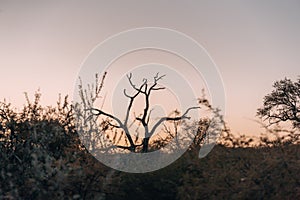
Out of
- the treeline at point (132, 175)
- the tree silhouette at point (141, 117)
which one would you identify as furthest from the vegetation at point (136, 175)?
the tree silhouette at point (141, 117)

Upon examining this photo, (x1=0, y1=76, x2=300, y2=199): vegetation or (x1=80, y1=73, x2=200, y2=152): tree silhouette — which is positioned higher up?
(x1=80, y1=73, x2=200, y2=152): tree silhouette

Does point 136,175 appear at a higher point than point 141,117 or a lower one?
lower

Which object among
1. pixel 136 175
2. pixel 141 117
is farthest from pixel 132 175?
pixel 141 117

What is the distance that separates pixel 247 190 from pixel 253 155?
52.8 inches

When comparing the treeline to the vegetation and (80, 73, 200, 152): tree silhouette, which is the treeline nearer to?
the vegetation

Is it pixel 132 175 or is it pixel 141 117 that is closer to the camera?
pixel 132 175

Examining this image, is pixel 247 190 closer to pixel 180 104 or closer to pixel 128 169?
pixel 128 169

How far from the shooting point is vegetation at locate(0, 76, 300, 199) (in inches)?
348

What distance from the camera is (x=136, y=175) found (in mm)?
11164

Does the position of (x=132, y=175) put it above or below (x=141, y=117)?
below

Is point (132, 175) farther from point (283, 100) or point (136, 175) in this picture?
point (283, 100)

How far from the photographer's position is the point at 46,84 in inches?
565

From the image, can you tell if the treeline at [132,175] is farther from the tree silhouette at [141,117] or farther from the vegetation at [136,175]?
the tree silhouette at [141,117]

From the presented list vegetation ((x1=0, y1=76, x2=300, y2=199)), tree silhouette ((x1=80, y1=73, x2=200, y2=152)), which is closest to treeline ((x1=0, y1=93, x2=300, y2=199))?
vegetation ((x1=0, y1=76, x2=300, y2=199))
